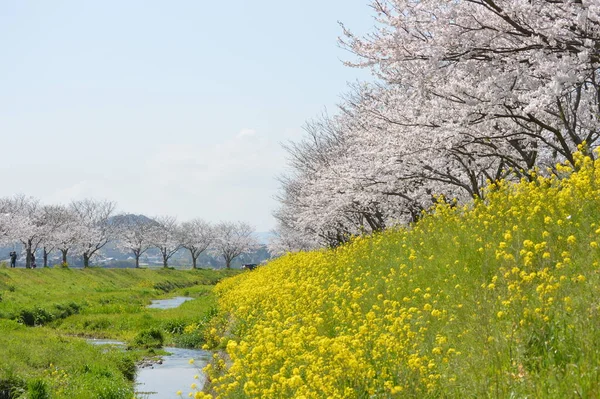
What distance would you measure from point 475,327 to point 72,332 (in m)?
21.8

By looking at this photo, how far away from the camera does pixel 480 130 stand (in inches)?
545

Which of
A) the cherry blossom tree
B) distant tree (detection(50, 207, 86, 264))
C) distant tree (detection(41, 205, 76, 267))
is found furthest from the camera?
distant tree (detection(50, 207, 86, 264))

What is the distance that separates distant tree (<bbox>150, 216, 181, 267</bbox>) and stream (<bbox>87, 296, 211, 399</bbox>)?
85318mm

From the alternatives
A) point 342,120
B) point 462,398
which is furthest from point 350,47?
point 342,120

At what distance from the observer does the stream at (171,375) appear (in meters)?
14.3

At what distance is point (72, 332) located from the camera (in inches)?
955

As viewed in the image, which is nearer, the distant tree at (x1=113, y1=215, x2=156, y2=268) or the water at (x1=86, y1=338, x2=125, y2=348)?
the water at (x1=86, y1=338, x2=125, y2=348)

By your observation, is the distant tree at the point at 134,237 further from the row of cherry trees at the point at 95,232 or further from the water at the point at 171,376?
the water at the point at 171,376

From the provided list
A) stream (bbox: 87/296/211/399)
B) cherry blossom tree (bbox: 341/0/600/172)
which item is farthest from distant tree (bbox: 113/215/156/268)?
cherry blossom tree (bbox: 341/0/600/172)

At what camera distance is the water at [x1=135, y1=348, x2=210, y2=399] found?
47.0 ft

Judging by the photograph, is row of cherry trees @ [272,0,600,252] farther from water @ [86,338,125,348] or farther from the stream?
water @ [86,338,125,348]

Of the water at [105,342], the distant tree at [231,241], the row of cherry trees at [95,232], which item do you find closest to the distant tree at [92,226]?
the row of cherry trees at [95,232]

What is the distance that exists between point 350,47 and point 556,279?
7.37 metres

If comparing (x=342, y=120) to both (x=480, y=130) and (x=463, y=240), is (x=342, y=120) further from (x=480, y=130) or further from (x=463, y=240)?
(x=463, y=240)
